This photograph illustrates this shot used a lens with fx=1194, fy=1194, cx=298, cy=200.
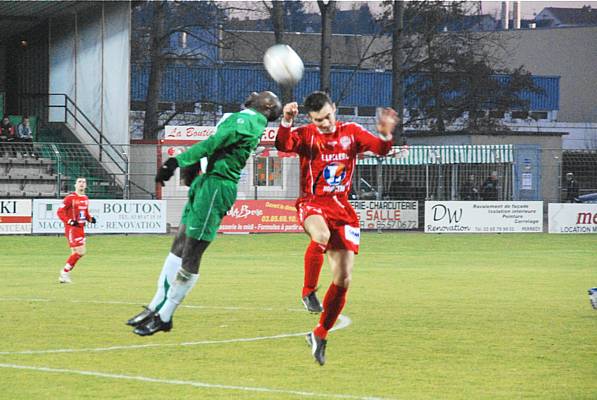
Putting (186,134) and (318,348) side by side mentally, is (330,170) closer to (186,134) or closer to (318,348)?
(318,348)

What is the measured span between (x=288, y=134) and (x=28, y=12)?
3455 centimetres

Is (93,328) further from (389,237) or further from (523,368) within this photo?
(389,237)

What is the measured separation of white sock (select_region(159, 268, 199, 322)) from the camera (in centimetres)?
1048

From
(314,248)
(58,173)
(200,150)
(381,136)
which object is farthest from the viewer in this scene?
(58,173)

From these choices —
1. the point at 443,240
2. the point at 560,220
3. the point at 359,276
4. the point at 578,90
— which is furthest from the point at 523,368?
the point at 578,90

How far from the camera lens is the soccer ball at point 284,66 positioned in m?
11.9

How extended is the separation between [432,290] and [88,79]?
28.7 metres

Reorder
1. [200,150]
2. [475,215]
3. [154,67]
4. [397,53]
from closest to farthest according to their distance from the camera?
1. [200,150]
2. [475,215]
3. [397,53]
4. [154,67]

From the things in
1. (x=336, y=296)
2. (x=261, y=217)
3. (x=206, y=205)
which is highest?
(x=206, y=205)

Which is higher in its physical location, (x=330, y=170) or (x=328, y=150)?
(x=328, y=150)

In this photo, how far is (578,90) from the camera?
80.4 meters

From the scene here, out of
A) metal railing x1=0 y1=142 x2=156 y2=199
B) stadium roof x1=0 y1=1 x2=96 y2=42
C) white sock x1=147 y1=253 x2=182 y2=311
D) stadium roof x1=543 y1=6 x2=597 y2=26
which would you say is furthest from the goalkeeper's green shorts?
stadium roof x1=543 y1=6 x2=597 y2=26

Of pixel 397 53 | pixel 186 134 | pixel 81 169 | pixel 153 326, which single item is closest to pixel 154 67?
pixel 397 53

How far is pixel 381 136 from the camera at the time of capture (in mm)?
10930
